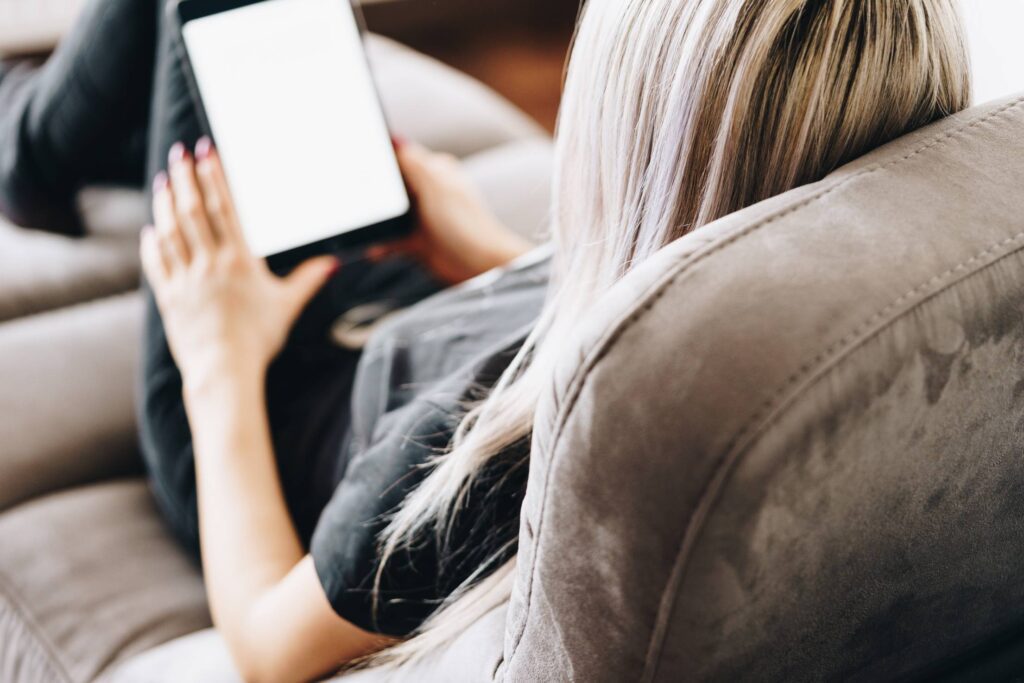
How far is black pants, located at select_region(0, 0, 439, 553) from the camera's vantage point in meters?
0.80

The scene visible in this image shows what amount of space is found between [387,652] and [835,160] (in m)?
0.40

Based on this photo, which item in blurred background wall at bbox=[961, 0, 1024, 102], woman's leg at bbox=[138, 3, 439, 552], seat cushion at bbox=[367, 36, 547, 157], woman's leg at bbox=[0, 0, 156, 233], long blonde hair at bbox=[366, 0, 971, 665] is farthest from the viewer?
seat cushion at bbox=[367, 36, 547, 157]

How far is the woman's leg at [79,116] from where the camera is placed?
948mm

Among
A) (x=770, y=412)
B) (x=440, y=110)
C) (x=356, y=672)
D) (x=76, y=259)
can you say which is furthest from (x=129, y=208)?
(x=770, y=412)

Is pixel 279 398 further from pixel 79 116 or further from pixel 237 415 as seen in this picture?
pixel 79 116

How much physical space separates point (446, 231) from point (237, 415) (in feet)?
1.07

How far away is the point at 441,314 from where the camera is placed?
28.9 inches

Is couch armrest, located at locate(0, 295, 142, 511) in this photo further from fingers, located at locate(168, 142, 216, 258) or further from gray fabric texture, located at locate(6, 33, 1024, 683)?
gray fabric texture, located at locate(6, 33, 1024, 683)

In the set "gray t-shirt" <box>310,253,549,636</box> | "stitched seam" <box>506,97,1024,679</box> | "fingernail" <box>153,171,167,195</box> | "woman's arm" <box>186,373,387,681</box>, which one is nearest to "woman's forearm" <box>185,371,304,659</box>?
"woman's arm" <box>186,373,387,681</box>

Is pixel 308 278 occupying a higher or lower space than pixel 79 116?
lower

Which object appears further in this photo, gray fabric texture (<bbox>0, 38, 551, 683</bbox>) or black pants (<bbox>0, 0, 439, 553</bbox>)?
black pants (<bbox>0, 0, 439, 553</bbox>)

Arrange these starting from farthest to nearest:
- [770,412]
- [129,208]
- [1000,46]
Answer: [129,208] → [1000,46] → [770,412]

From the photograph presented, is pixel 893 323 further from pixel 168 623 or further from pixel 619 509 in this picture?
pixel 168 623

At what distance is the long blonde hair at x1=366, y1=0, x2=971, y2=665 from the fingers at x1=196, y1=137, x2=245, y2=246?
47cm
